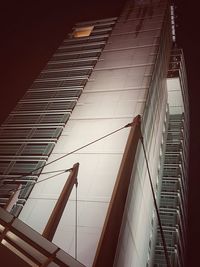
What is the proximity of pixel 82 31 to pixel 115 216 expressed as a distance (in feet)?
65.8

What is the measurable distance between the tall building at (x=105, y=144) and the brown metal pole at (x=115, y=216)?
2 cm

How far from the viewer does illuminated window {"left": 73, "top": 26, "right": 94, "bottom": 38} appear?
79.3 ft

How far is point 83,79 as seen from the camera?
17.7 m

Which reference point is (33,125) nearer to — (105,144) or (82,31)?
(105,144)

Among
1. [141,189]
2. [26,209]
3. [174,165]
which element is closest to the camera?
[26,209]

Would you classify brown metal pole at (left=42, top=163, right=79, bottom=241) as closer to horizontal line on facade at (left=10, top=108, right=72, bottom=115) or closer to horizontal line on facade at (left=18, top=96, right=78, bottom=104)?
horizontal line on facade at (left=10, top=108, right=72, bottom=115)

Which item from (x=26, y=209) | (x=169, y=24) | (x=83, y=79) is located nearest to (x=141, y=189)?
(x=26, y=209)

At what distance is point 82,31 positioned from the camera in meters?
24.8

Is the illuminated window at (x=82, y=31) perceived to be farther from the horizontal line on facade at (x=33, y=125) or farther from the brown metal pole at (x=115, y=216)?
the brown metal pole at (x=115, y=216)

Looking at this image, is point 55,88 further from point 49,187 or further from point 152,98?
Answer: point 49,187

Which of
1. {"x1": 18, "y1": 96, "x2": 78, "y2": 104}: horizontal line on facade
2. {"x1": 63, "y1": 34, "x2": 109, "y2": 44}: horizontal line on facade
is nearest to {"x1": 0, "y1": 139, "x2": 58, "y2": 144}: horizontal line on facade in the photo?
{"x1": 18, "y1": 96, "x2": 78, "y2": 104}: horizontal line on facade

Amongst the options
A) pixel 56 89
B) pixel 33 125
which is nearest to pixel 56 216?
pixel 33 125

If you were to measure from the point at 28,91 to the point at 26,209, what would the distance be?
887 centimetres

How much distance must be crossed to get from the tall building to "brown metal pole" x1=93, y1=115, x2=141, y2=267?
0.06ft
